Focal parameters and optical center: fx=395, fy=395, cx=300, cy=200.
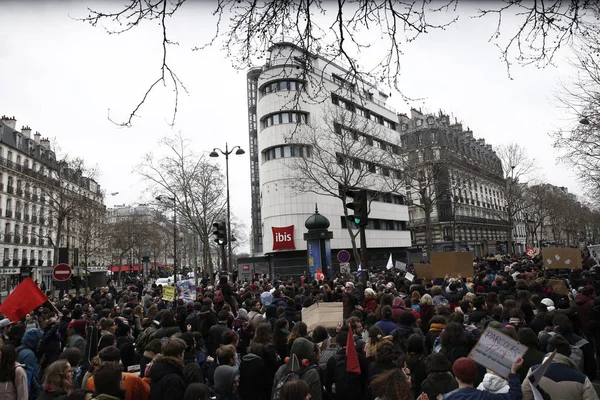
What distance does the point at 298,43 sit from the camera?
440cm

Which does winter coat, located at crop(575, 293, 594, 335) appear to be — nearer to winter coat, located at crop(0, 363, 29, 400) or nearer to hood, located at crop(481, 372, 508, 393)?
hood, located at crop(481, 372, 508, 393)

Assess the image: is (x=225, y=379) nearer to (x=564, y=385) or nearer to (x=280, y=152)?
(x=564, y=385)

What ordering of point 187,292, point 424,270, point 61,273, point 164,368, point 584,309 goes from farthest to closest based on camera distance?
point 424,270
point 61,273
point 187,292
point 584,309
point 164,368

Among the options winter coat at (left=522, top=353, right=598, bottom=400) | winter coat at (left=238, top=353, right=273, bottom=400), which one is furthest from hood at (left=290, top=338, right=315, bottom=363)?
winter coat at (left=522, top=353, right=598, bottom=400)

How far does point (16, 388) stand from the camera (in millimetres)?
4453

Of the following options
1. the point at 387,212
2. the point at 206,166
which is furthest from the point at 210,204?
the point at 387,212

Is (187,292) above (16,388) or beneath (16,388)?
above

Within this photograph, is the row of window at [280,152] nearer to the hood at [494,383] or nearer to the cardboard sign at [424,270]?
the cardboard sign at [424,270]

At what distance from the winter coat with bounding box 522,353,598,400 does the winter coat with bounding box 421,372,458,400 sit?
600 mm

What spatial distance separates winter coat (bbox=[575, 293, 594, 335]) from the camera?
22.3 ft

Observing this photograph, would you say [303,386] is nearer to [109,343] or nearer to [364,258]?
[109,343]

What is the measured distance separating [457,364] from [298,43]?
3.55m

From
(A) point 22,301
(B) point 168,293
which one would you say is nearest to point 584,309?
(A) point 22,301

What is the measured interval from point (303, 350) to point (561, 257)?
13.3 m
